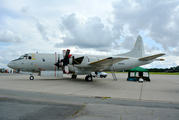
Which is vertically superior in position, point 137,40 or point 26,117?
point 137,40

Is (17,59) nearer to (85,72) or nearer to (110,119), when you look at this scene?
(85,72)

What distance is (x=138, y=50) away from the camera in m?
23.7

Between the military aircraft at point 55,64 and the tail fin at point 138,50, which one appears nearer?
the military aircraft at point 55,64

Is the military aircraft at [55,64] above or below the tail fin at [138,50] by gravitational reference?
below

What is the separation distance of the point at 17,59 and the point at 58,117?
59.5ft

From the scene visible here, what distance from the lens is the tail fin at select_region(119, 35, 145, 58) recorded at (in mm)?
23625

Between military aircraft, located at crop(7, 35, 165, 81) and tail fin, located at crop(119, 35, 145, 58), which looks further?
tail fin, located at crop(119, 35, 145, 58)

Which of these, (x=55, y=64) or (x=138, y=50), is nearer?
(x=55, y=64)

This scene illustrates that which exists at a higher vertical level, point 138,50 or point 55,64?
point 138,50

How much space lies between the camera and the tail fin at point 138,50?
23625mm

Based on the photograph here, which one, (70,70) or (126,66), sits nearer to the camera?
(70,70)

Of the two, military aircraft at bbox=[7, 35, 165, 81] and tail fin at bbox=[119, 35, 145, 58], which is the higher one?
tail fin at bbox=[119, 35, 145, 58]

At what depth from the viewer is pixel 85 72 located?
763 inches

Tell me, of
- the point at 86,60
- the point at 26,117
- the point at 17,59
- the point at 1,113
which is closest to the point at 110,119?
the point at 26,117
